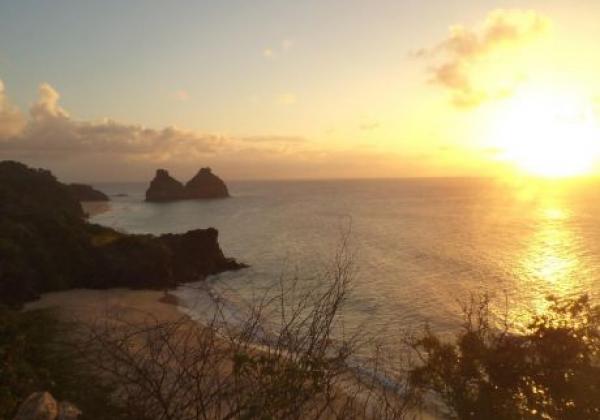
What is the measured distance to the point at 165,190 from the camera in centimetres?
19000

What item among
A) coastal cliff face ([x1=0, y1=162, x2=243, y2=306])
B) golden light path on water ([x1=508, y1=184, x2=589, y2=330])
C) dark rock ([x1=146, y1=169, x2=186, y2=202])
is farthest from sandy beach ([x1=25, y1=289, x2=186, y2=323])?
dark rock ([x1=146, y1=169, x2=186, y2=202])

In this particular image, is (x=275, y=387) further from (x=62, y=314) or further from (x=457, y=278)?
(x=457, y=278)

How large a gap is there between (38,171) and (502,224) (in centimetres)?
9802

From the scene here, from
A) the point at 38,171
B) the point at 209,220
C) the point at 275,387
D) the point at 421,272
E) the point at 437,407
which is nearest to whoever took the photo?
the point at 275,387

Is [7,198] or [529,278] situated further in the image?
[7,198]

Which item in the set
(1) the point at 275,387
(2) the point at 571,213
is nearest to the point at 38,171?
(1) the point at 275,387

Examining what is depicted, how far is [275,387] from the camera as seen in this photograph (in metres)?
6.00

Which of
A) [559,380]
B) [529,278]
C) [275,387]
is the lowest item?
[529,278]

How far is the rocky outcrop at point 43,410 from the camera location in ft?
46.7

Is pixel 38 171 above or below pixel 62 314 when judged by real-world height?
above

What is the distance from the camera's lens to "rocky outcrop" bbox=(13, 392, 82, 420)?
14.2 meters

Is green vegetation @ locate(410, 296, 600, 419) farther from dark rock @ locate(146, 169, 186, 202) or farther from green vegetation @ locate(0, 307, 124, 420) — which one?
dark rock @ locate(146, 169, 186, 202)

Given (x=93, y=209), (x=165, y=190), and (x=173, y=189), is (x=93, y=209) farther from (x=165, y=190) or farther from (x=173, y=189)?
(x=173, y=189)

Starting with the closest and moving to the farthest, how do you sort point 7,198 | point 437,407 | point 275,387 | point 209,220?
point 275,387 < point 437,407 < point 7,198 < point 209,220
